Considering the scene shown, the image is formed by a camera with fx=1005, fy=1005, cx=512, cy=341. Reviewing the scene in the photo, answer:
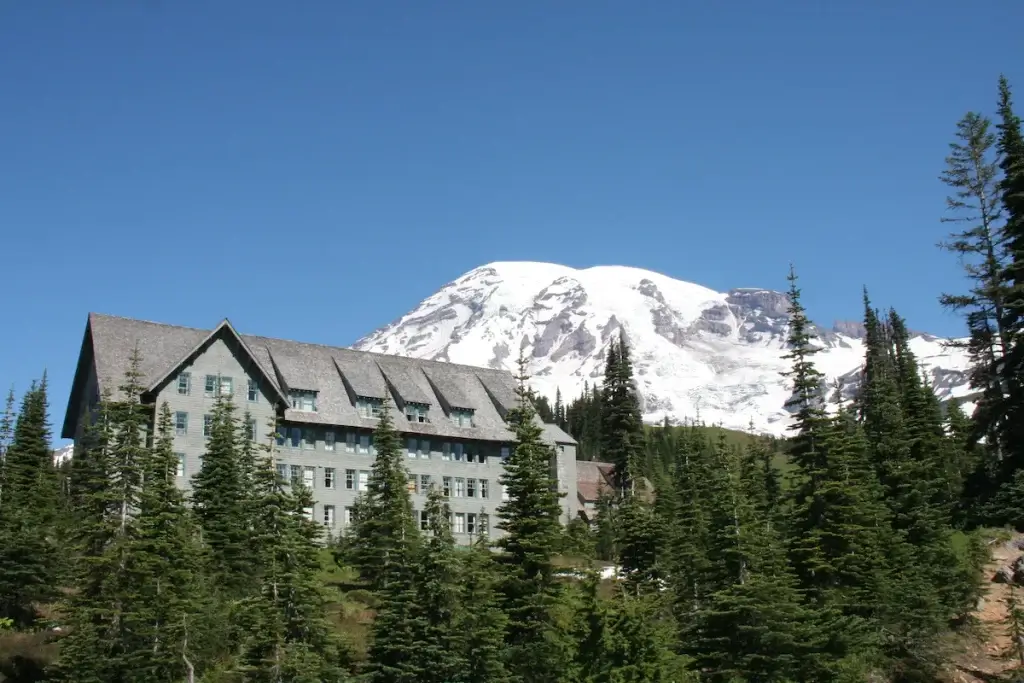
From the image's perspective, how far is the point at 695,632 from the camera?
1453 inches

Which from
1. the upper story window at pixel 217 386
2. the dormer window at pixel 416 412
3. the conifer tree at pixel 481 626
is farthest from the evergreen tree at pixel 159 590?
the dormer window at pixel 416 412

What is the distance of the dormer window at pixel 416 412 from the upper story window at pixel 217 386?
15036 millimetres

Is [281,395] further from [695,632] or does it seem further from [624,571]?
[695,632]

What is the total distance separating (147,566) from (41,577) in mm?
11976

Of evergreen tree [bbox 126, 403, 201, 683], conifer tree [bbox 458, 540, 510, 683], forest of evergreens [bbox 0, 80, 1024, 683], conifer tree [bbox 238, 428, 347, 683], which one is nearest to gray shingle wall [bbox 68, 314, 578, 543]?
forest of evergreens [bbox 0, 80, 1024, 683]

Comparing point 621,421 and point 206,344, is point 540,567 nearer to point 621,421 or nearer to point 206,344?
point 206,344

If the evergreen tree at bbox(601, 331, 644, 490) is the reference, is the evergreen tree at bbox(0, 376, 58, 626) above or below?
below

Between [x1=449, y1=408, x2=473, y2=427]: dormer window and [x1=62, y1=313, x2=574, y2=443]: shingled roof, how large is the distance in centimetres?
38

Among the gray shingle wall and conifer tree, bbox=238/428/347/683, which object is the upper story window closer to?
the gray shingle wall

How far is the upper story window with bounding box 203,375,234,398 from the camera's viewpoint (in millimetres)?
67500

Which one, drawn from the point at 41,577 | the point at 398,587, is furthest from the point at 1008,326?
the point at 41,577

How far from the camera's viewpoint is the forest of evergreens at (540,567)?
112 ft

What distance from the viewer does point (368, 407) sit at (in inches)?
3029

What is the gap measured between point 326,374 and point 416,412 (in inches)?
299
